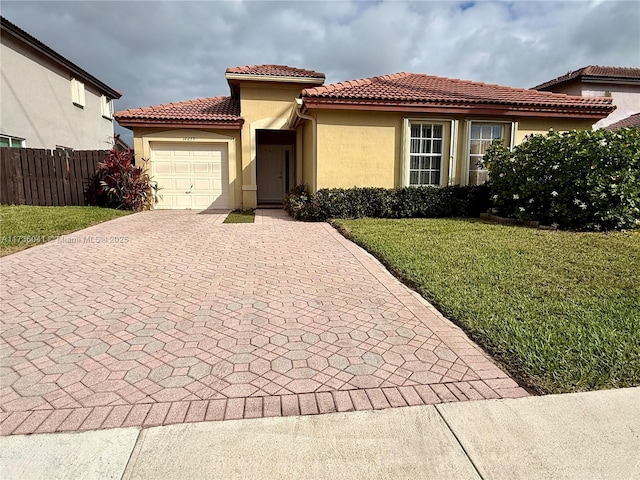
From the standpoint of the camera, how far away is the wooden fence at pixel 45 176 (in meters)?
13.5

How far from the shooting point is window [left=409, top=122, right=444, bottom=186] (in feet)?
39.0

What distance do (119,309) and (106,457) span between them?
2584 mm

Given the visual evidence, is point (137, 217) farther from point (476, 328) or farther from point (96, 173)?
point (476, 328)

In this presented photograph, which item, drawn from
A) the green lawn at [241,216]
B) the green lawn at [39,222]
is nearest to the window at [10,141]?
the green lawn at [39,222]

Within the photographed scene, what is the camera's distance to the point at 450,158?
470 inches

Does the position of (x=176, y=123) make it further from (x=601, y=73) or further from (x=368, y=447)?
(x=601, y=73)

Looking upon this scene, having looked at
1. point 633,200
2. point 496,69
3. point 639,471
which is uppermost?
point 496,69

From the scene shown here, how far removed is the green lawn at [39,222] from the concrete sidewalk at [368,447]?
668cm

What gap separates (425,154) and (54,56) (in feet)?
53.0

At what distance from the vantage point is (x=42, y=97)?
16219 mm

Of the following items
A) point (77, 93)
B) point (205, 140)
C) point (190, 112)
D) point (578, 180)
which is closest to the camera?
point (578, 180)

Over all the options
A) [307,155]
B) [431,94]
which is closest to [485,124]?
[431,94]

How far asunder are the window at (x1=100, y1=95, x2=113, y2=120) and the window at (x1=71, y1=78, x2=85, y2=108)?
2.45 m

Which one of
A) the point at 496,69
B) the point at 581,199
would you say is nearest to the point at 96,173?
the point at 581,199
